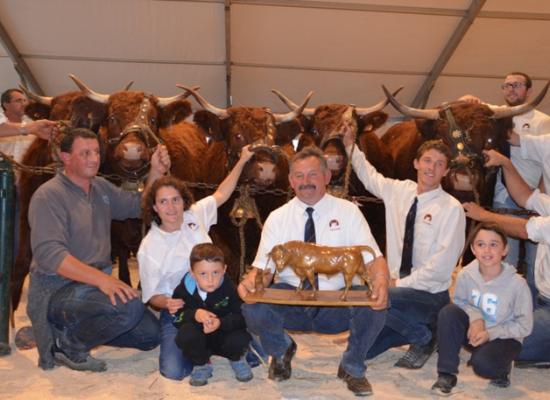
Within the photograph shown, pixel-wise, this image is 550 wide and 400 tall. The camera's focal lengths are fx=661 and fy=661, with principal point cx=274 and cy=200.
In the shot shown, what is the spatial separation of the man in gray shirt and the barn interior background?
6855mm

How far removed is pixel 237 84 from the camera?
42.9 feet

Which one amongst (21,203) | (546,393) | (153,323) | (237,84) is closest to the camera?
(546,393)

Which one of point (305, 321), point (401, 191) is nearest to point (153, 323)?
point (305, 321)

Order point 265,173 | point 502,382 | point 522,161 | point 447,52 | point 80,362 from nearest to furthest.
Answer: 1. point 502,382
2. point 80,362
3. point 265,173
4. point 522,161
5. point 447,52

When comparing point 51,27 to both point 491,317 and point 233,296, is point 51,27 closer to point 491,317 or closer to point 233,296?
point 233,296

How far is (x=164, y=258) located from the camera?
14.6 feet

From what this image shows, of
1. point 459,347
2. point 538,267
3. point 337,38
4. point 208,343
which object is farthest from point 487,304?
point 337,38

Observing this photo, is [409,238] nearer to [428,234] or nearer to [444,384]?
[428,234]

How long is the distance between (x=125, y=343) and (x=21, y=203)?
236 centimetres

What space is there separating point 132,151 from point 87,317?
189 cm

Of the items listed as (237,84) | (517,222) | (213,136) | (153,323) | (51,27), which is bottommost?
(153,323)

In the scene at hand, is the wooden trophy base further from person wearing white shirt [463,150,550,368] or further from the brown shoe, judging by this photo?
person wearing white shirt [463,150,550,368]

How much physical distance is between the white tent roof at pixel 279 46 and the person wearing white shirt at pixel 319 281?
7.23 meters

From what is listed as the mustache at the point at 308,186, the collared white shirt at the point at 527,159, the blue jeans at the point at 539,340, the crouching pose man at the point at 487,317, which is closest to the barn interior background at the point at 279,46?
the collared white shirt at the point at 527,159
